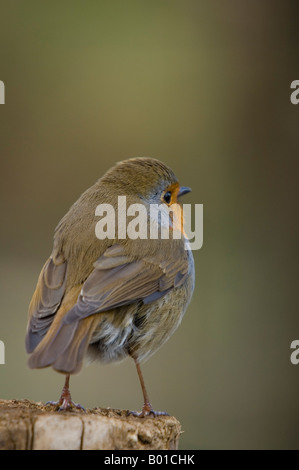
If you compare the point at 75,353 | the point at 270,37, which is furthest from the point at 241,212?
the point at 75,353

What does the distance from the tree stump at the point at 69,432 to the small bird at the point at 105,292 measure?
0.20 meters

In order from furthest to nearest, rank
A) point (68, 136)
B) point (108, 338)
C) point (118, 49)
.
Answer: point (118, 49)
point (68, 136)
point (108, 338)

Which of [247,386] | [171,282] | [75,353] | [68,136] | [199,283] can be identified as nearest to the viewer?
[75,353]

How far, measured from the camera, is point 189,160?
7383 mm

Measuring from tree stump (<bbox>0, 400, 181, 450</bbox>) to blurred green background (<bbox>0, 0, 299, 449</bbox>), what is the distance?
2.73m

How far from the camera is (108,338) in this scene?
307 centimetres

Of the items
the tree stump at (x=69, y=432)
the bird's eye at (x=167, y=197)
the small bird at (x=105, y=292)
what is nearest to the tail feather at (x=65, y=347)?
the small bird at (x=105, y=292)

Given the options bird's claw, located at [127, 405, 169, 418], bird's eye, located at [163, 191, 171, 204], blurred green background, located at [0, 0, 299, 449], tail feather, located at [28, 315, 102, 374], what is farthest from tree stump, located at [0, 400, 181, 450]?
blurred green background, located at [0, 0, 299, 449]

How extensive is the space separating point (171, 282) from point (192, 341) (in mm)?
3088

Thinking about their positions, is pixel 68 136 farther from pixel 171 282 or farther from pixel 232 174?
pixel 171 282

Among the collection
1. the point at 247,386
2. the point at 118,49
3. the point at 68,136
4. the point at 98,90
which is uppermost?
the point at 118,49

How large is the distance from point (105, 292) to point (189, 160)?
4.59 m

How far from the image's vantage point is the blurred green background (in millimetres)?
5922

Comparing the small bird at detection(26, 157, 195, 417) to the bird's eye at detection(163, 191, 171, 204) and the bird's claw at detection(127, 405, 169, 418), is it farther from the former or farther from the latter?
the bird's eye at detection(163, 191, 171, 204)
